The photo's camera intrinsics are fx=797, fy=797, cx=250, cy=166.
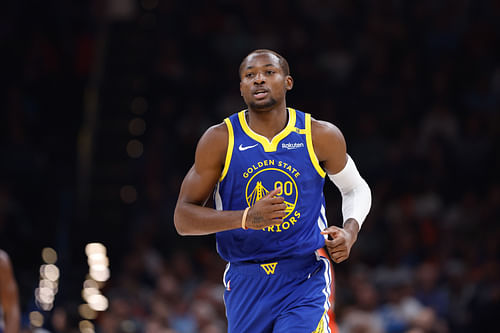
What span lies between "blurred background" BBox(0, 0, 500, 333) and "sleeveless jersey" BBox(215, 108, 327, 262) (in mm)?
4511

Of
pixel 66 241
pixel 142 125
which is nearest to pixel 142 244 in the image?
Result: pixel 66 241

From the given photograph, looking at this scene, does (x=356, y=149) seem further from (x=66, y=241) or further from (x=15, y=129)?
(x=15, y=129)

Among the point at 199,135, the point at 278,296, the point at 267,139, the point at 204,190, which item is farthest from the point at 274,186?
the point at 199,135

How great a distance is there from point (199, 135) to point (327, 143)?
23.0ft

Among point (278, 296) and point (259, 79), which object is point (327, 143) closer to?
point (259, 79)

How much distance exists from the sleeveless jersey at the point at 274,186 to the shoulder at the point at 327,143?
0.04 m

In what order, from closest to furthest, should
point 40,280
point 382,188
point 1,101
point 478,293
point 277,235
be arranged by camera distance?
point 277,235
point 478,293
point 40,280
point 382,188
point 1,101

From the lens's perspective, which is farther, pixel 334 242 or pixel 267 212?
pixel 334 242

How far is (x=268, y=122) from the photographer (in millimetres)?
4715

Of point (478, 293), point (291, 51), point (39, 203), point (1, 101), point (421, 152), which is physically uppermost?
point (291, 51)

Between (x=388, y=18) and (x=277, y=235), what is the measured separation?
8796 millimetres

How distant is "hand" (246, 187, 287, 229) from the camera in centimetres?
406

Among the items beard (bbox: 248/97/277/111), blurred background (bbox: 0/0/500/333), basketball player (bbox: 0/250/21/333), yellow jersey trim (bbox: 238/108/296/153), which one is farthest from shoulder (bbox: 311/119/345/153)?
blurred background (bbox: 0/0/500/333)

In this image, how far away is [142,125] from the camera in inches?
477
